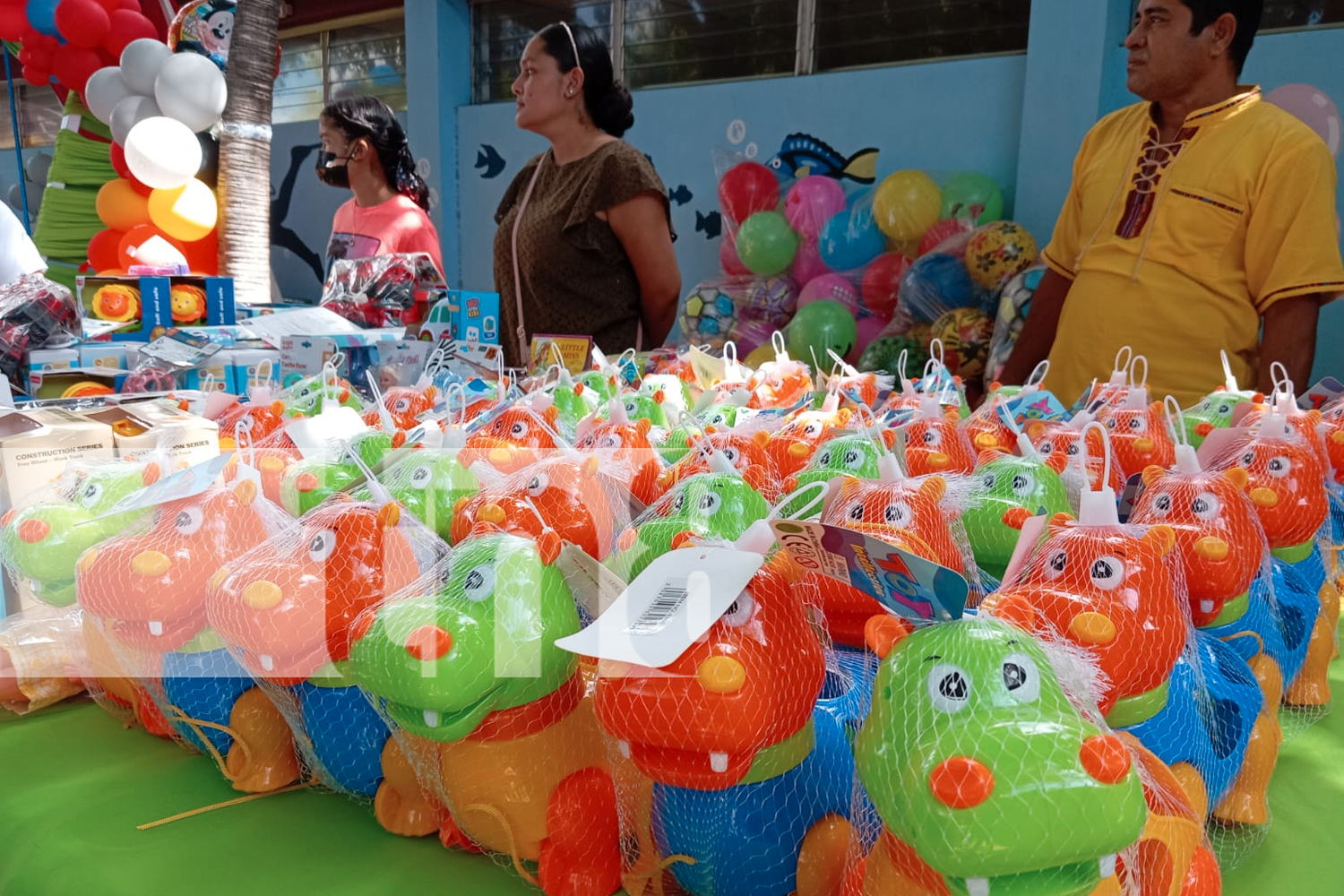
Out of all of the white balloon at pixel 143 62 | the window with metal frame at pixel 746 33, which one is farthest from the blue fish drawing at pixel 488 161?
the white balloon at pixel 143 62

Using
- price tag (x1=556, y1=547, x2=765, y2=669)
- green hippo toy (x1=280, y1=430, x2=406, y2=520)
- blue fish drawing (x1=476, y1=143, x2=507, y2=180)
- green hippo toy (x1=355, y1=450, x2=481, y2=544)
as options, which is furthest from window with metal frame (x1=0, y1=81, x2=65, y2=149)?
price tag (x1=556, y1=547, x2=765, y2=669)

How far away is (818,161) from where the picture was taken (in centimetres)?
565

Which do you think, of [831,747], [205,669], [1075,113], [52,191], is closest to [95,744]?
[205,669]

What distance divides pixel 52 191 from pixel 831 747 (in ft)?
28.4

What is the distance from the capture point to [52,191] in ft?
25.6

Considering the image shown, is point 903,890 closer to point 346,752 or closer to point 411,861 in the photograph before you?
point 411,861

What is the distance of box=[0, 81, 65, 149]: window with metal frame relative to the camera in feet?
37.8

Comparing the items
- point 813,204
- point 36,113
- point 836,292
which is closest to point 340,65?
point 813,204

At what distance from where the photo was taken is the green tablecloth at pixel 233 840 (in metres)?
1.09

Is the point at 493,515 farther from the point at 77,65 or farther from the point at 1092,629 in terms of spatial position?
the point at 77,65

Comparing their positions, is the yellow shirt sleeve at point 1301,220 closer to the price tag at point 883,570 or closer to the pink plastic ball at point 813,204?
the price tag at point 883,570

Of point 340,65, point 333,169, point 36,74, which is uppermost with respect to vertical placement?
point 340,65

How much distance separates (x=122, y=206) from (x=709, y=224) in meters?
4.05

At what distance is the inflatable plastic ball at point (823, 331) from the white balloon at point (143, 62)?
14.8 feet
